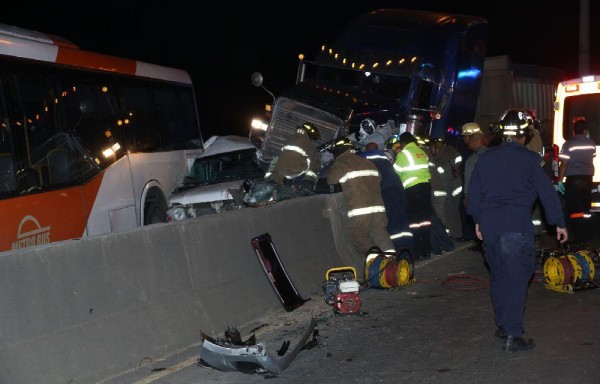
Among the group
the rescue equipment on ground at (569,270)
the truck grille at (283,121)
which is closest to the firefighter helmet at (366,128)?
the truck grille at (283,121)

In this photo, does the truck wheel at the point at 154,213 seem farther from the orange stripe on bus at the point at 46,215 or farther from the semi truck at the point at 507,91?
the semi truck at the point at 507,91

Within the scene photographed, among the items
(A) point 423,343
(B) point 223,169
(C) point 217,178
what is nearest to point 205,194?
(C) point 217,178

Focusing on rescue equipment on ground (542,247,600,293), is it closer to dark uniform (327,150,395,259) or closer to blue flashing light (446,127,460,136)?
dark uniform (327,150,395,259)

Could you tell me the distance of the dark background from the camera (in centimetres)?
2852

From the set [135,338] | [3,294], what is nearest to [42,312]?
[3,294]

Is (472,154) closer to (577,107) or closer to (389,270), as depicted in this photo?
(389,270)

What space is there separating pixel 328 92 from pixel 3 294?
36.8ft

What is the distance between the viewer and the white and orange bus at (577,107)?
1406 centimetres

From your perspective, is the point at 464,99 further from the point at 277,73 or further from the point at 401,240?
the point at 277,73

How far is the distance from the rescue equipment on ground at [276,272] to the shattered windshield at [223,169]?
5.89 m

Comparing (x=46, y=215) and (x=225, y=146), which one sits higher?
(x=225, y=146)

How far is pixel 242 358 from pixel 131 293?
1.20 meters

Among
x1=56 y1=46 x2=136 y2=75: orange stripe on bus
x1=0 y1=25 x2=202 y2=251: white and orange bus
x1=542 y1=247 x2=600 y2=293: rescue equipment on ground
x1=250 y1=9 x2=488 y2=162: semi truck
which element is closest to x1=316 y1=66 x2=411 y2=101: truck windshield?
x1=250 y1=9 x2=488 y2=162: semi truck

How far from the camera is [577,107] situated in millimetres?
14266
